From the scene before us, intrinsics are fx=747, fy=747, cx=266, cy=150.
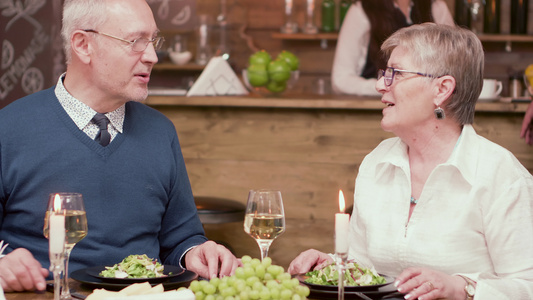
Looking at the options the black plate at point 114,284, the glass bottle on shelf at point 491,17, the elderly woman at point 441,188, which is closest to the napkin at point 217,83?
the elderly woman at point 441,188

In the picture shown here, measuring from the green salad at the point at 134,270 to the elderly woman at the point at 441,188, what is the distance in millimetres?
355

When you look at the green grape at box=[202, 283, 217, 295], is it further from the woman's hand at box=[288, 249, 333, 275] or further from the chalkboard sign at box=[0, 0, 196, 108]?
the chalkboard sign at box=[0, 0, 196, 108]

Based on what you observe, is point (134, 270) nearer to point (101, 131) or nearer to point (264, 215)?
point (264, 215)

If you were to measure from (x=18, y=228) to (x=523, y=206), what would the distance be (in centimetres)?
127

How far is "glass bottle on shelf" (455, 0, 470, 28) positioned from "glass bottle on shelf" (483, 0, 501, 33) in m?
0.16

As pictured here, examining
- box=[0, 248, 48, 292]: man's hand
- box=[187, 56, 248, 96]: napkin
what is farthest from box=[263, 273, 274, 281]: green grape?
box=[187, 56, 248, 96]: napkin

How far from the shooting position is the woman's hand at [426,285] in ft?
5.08

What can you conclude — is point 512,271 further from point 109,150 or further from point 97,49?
point 97,49

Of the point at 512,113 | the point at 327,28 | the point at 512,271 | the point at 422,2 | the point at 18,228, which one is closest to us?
the point at 512,271

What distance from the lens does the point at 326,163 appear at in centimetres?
344

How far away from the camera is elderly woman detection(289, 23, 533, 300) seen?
1.77 m

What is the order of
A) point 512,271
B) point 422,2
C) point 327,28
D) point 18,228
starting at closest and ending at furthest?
point 512,271, point 18,228, point 422,2, point 327,28

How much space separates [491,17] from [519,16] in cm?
20

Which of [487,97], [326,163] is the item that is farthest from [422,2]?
[326,163]
